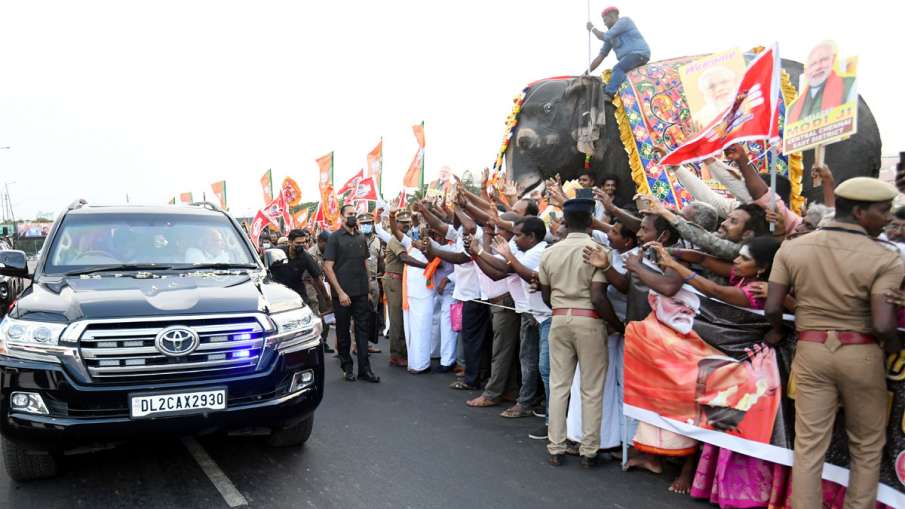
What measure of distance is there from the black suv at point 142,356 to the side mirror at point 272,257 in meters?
0.61

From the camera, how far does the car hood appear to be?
4211mm

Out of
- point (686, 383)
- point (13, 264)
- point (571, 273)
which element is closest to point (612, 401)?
point (686, 383)

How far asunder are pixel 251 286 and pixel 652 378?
3.00 meters

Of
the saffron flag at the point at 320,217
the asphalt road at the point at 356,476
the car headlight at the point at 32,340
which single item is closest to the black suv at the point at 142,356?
the car headlight at the point at 32,340

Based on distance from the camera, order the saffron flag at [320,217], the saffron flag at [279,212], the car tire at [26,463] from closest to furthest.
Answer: the car tire at [26,463] < the saffron flag at [320,217] < the saffron flag at [279,212]

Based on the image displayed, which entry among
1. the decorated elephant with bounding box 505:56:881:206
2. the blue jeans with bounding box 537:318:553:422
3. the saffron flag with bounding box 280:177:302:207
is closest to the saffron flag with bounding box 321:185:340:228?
the saffron flag with bounding box 280:177:302:207

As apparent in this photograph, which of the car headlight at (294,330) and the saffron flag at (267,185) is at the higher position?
the saffron flag at (267,185)

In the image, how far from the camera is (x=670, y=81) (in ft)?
27.9

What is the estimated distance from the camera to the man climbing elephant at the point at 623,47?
8.86 m

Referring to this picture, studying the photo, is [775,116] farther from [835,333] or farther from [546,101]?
[546,101]

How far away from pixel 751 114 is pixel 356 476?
152 inches

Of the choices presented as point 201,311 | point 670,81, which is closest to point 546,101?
point 670,81

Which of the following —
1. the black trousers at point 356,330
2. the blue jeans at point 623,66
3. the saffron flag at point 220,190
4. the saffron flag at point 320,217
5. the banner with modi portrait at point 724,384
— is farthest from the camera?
the saffron flag at point 220,190

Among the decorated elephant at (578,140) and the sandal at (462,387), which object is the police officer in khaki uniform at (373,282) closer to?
the decorated elephant at (578,140)
